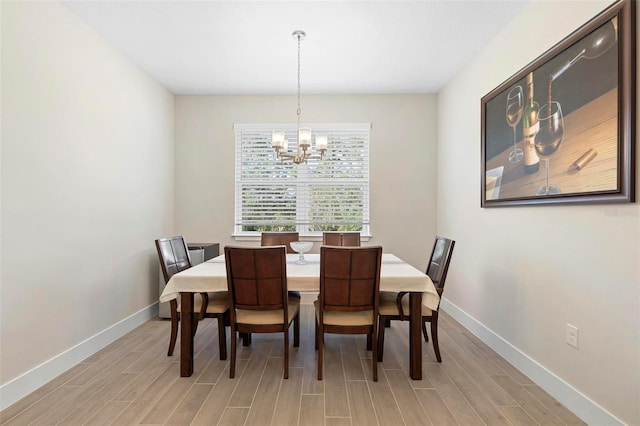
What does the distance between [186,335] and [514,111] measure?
296 cm

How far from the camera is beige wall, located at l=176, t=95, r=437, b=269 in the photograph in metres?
4.10

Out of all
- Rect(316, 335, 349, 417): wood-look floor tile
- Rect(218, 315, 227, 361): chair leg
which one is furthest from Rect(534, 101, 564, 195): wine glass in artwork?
Rect(218, 315, 227, 361): chair leg

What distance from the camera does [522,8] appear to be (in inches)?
93.0

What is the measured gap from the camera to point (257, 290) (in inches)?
82.5

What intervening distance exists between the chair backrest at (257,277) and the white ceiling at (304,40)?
183cm

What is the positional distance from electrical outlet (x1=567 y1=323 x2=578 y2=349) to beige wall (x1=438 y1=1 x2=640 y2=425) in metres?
0.03

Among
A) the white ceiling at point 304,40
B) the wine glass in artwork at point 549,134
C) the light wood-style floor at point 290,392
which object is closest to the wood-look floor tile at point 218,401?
the light wood-style floor at point 290,392

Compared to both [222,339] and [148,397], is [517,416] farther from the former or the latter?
[148,397]

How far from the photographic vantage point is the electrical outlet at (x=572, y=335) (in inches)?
73.2

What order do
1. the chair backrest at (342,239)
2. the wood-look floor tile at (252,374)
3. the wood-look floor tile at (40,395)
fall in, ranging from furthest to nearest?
the chair backrest at (342,239), the wood-look floor tile at (252,374), the wood-look floor tile at (40,395)

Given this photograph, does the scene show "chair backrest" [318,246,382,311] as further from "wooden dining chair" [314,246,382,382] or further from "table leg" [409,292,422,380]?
"table leg" [409,292,422,380]

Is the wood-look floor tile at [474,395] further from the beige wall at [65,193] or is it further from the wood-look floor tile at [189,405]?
the beige wall at [65,193]

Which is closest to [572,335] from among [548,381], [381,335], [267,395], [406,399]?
[548,381]

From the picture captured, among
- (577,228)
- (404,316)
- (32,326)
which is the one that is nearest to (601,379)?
(577,228)
